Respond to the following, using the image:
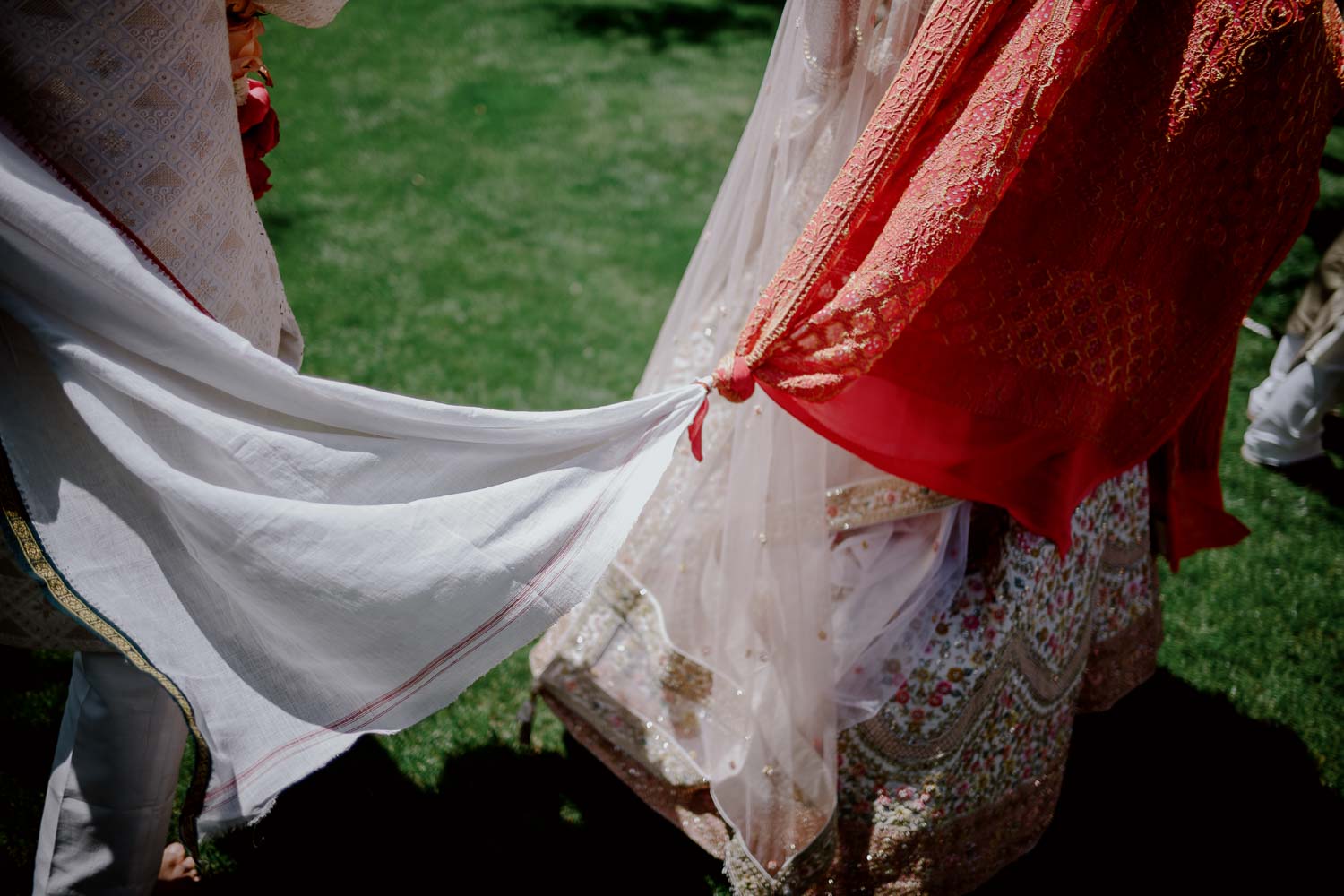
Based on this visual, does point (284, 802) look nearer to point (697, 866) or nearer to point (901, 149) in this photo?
point (697, 866)

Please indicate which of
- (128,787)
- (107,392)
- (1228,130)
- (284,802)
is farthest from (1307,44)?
(284,802)

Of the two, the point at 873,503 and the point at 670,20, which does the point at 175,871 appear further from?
the point at 670,20

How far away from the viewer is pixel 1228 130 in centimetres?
158

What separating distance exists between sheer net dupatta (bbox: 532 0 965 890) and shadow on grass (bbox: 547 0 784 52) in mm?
5479

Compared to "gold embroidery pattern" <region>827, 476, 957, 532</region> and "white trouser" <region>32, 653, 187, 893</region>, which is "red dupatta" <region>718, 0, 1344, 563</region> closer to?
"gold embroidery pattern" <region>827, 476, 957, 532</region>

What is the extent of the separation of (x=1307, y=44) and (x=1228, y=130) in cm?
17

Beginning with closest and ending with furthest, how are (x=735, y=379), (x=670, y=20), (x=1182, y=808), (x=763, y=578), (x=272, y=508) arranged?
(x=272, y=508) → (x=735, y=379) → (x=763, y=578) → (x=1182, y=808) → (x=670, y=20)

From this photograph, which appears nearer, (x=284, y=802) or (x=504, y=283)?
(x=284, y=802)

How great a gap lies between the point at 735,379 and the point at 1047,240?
0.69m

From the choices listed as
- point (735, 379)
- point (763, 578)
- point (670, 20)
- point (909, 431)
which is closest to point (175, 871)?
point (763, 578)

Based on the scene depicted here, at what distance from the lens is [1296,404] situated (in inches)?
121

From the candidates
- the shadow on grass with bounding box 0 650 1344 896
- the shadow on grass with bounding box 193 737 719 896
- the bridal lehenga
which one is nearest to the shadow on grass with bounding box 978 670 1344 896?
the shadow on grass with bounding box 0 650 1344 896

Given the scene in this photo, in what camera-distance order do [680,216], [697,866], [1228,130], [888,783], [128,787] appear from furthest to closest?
[680,216]
[697,866]
[888,783]
[1228,130]
[128,787]

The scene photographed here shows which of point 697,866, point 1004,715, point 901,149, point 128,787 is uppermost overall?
point 901,149
